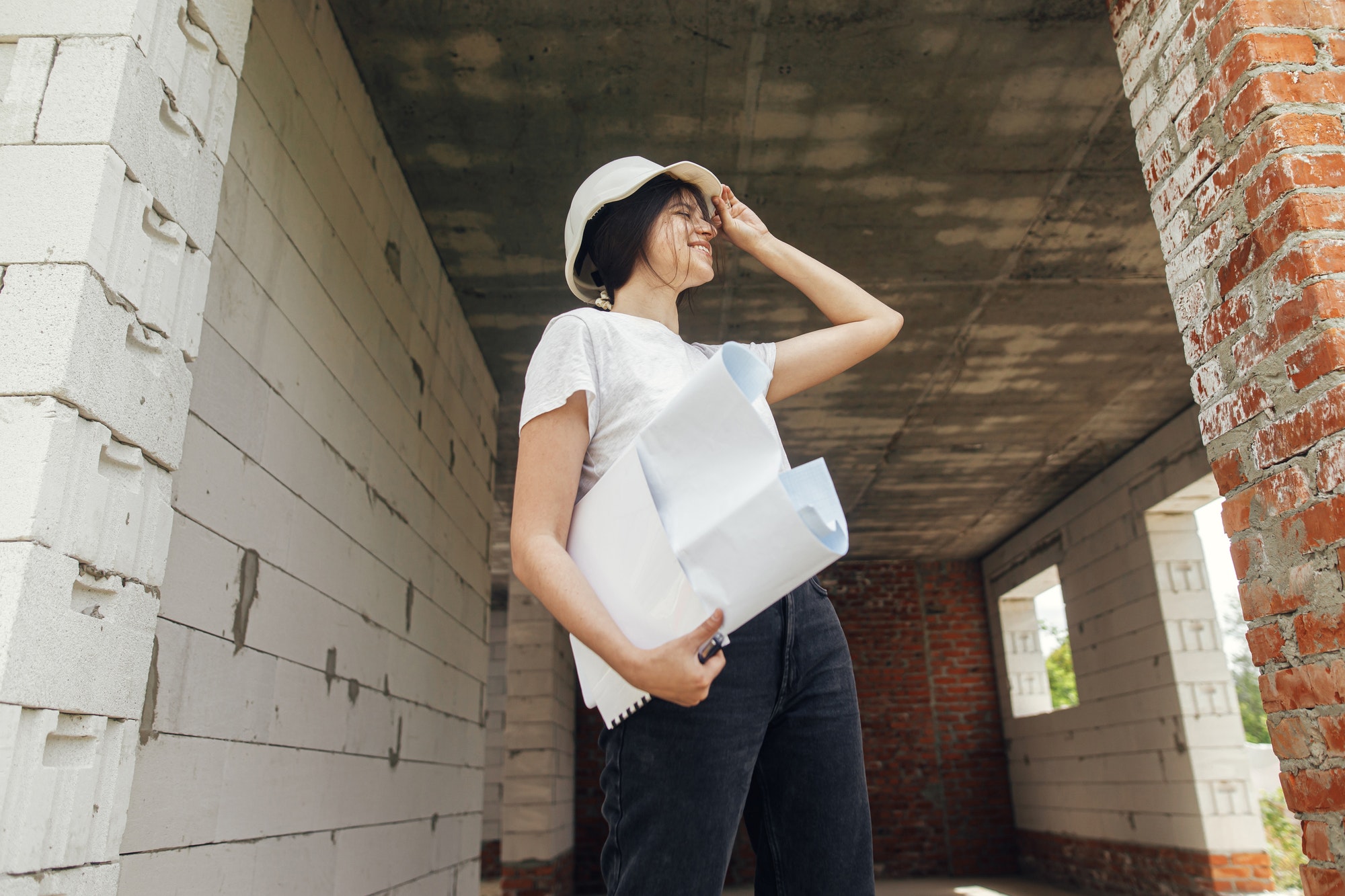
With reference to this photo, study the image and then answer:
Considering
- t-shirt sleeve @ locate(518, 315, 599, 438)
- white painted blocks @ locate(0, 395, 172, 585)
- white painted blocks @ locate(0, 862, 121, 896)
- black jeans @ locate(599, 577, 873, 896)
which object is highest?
t-shirt sleeve @ locate(518, 315, 599, 438)

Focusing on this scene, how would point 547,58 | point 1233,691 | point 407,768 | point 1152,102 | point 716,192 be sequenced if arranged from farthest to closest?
point 1233,691 → point 407,768 → point 547,58 → point 1152,102 → point 716,192

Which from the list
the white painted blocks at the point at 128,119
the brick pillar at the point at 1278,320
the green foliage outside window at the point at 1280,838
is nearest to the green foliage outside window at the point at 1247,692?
the green foliage outside window at the point at 1280,838

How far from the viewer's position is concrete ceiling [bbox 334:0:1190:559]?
2.77 m

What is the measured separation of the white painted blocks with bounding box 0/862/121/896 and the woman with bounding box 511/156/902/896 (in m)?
0.64

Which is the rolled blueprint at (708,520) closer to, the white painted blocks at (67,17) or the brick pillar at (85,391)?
the brick pillar at (85,391)

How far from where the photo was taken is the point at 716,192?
4.42 feet

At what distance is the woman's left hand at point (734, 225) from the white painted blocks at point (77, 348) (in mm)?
837

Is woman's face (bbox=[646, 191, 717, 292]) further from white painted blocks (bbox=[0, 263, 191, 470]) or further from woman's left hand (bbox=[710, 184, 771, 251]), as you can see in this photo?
white painted blocks (bbox=[0, 263, 191, 470])

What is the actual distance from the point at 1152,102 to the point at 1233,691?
5258 mm

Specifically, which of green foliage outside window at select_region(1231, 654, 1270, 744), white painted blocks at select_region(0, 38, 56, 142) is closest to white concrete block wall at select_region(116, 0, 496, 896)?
white painted blocks at select_region(0, 38, 56, 142)

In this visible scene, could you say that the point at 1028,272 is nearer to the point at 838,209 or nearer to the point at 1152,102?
the point at 838,209

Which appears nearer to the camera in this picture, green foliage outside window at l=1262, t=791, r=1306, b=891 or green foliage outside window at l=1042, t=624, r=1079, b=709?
green foliage outside window at l=1262, t=791, r=1306, b=891

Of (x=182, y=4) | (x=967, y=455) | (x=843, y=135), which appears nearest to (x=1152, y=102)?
(x=843, y=135)

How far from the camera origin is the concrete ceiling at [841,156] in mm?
2771
